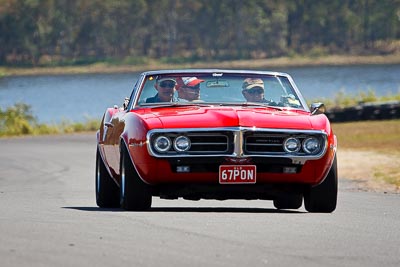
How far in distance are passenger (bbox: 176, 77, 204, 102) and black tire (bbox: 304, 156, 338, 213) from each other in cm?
152

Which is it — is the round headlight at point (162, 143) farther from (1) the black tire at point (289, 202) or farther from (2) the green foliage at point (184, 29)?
(2) the green foliage at point (184, 29)


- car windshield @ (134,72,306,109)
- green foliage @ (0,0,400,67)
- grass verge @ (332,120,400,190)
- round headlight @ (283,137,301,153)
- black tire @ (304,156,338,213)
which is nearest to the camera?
round headlight @ (283,137,301,153)

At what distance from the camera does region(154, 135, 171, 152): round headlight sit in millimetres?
11164

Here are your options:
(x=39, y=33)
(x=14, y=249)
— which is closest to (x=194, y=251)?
(x=14, y=249)

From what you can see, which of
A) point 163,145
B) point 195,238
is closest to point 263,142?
point 163,145

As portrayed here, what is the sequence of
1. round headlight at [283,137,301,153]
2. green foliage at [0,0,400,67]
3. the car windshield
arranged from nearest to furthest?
round headlight at [283,137,301,153]
the car windshield
green foliage at [0,0,400,67]

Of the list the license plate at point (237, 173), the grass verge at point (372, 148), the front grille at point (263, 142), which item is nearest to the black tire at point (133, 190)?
the license plate at point (237, 173)

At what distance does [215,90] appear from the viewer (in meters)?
12.5

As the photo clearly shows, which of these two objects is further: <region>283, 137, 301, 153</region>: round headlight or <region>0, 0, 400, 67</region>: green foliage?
<region>0, 0, 400, 67</region>: green foliage

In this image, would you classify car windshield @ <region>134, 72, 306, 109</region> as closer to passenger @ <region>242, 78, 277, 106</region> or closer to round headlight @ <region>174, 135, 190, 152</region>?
passenger @ <region>242, 78, 277, 106</region>

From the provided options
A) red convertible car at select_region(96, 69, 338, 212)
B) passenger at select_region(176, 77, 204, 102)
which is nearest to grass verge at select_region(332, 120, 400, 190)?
passenger at select_region(176, 77, 204, 102)

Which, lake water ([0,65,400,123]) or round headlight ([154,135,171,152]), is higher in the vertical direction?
round headlight ([154,135,171,152])

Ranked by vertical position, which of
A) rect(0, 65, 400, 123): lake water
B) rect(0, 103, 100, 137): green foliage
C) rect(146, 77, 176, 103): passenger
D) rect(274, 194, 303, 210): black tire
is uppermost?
rect(146, 77, 176, 103): passenger

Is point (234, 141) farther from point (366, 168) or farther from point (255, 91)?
point (366, 168)
